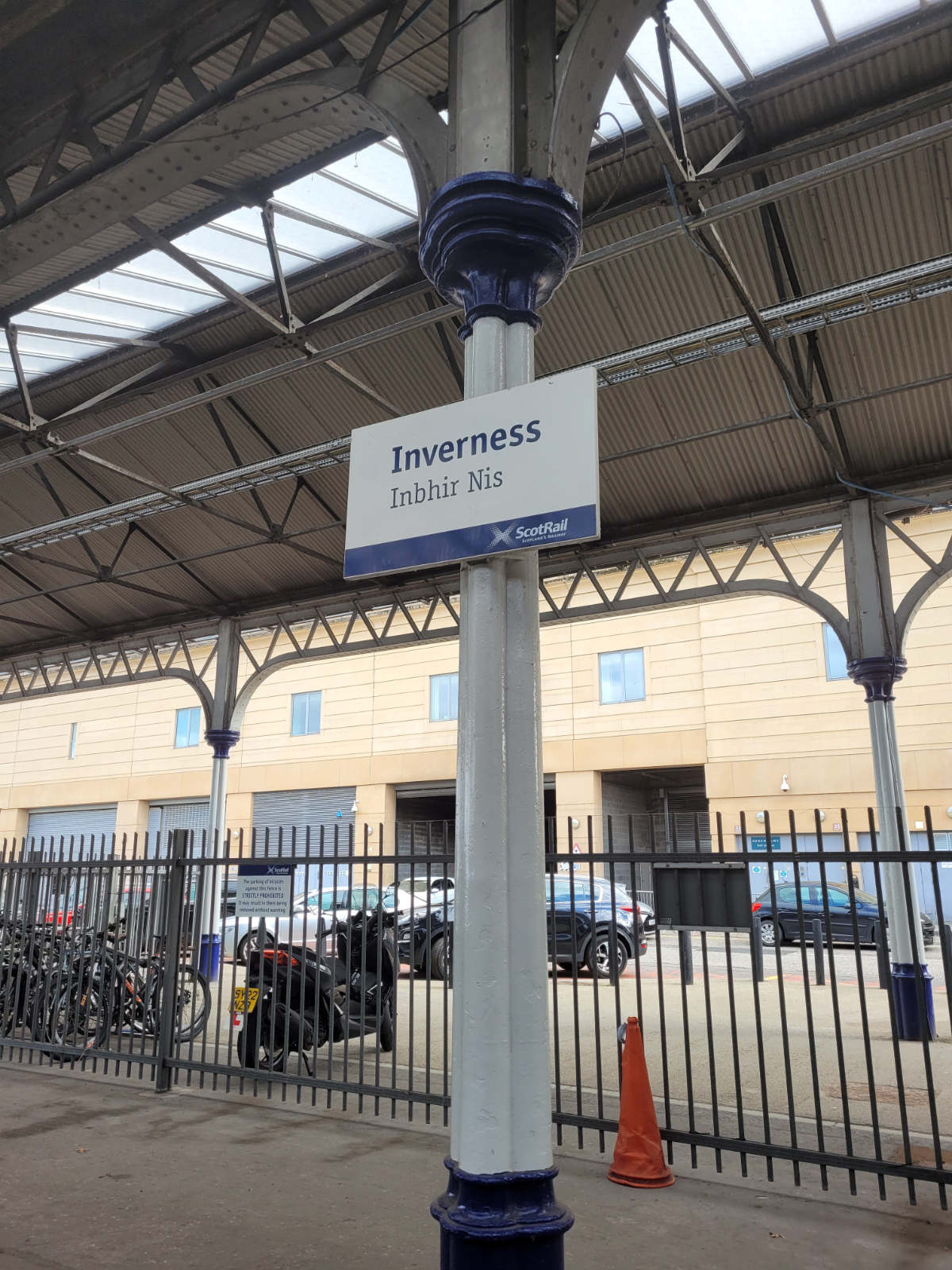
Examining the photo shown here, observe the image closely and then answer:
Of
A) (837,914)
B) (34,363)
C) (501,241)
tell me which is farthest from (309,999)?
(837,914)

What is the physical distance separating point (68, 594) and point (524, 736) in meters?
16.8

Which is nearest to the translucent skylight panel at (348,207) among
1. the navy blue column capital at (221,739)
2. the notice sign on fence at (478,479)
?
the notice sign on fence at (478,479)

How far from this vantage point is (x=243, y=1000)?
7723 millimetres

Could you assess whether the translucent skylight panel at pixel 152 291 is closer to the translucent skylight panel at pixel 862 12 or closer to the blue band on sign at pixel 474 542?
the translucent skylight panel at pixel 862 12

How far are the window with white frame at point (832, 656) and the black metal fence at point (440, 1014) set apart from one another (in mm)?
16701

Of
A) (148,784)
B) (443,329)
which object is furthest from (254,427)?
(148,784)

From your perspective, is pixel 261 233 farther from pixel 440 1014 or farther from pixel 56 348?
pixel 440 1014

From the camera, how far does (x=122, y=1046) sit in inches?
366

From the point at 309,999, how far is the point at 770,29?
29.1ft

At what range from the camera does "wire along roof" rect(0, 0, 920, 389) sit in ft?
24.5

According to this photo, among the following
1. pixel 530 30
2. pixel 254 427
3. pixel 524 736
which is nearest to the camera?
pixel 524 736

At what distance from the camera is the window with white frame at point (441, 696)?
107 ft

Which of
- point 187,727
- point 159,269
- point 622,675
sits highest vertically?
point 622,675

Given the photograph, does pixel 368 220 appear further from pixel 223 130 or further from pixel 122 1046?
pixel 122 1046
